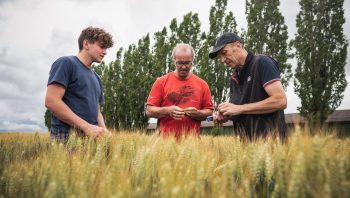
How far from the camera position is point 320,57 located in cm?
2158

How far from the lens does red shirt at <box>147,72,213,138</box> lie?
4.06 metres

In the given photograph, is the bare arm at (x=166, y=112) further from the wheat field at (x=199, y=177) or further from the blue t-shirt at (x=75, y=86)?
the wheat field at (x=199, y=177)

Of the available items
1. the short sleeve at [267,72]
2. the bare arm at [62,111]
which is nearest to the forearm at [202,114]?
the short sleeve at [267,72]

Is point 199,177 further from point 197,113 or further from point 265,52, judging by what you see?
point 265,52

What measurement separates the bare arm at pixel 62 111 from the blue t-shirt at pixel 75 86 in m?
0.09

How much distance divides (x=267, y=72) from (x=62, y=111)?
204 cm

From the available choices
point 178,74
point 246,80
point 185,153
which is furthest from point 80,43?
Answer: point 185,153

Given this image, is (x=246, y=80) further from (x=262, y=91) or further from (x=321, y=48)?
(x=321, y=48)

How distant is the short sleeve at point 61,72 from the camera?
289cm

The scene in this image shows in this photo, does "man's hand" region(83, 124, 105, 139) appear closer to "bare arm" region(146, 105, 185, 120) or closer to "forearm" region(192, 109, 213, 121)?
"bare arm" region(146, 105, 185, 120)

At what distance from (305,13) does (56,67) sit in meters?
23.9

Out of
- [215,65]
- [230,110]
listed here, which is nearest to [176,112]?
[230,110]

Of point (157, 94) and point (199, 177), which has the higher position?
point (157, 94)

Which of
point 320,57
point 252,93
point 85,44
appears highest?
point 320,57
